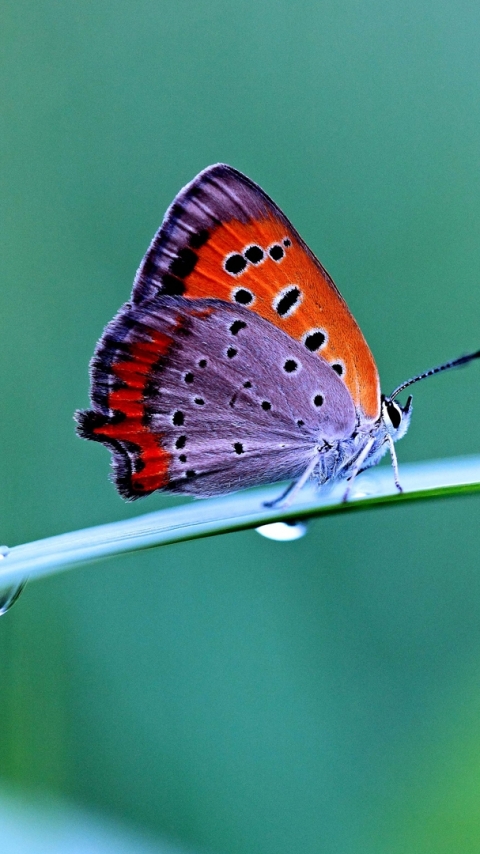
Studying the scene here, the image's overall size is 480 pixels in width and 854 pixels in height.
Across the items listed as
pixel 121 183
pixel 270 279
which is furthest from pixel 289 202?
pixel 270 279

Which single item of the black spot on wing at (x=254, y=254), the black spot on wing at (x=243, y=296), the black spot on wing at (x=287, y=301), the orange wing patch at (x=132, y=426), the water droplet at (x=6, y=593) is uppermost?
the black spot on wing at (x=254, y=254)

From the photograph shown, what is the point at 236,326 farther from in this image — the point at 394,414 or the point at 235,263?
the point at 394,414

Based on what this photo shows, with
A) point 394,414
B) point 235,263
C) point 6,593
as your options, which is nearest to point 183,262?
point 235,263

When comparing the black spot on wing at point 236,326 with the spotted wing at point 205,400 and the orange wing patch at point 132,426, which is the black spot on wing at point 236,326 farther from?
the orange wing patch at point 132,426

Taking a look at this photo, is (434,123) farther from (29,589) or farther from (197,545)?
(29,589)

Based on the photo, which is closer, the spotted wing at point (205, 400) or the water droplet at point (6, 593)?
the water droplet at point (6, 593)

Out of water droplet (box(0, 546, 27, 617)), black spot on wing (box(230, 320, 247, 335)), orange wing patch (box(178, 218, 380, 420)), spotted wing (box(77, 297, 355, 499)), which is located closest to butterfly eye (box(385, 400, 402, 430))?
spotted wing (box(77, 297, 355, 499))

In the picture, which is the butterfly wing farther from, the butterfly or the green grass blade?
the green grass blade

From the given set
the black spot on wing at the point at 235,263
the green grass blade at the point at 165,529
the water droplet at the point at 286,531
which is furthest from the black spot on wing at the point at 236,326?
the green grass blade at the point at 165,529
